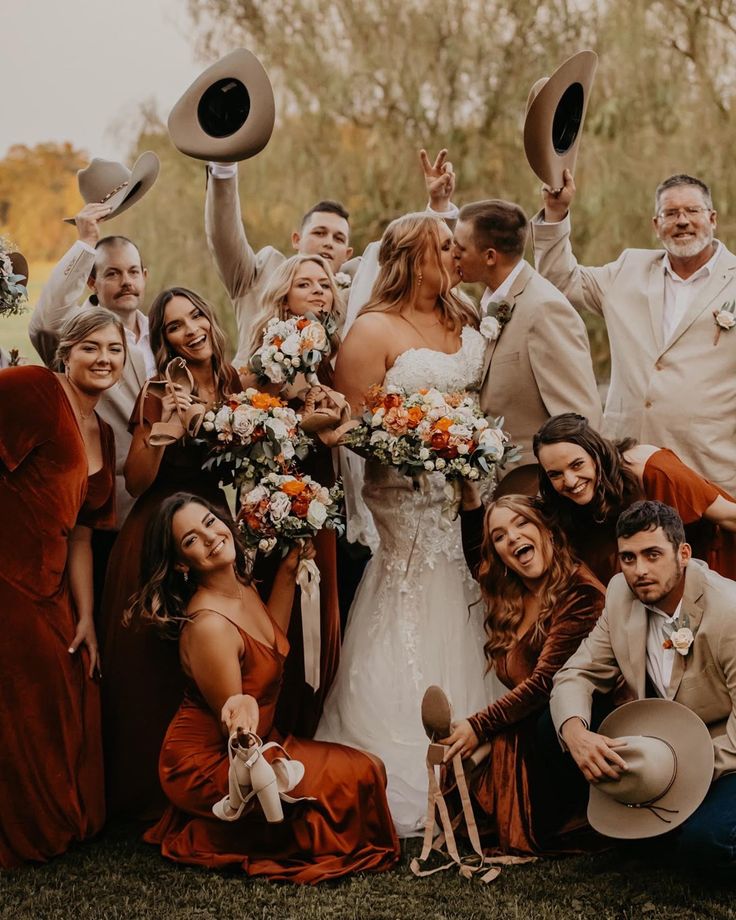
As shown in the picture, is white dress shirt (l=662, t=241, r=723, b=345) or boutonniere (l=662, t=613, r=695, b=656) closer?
boutonniere (l=662, t=613, r=695, b=656)

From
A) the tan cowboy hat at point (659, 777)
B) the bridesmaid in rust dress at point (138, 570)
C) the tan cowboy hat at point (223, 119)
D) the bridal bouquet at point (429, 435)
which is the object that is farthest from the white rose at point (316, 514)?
the tan cowboy hat at point (223, 119)

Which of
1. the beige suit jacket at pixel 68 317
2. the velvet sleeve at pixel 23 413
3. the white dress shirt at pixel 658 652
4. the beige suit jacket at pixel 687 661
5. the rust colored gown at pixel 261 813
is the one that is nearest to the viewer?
the beige suit jacket at pixel 687 661

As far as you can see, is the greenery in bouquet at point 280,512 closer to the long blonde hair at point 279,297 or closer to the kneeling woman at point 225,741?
the kneeling woman at point 225,741

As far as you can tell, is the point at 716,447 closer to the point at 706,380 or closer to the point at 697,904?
the point at 706,380

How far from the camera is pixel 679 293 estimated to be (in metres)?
6.36

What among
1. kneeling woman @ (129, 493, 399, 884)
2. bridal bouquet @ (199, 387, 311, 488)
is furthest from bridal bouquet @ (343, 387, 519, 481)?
kneeling woman @ (129, 493, 399, 884)

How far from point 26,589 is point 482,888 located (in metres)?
2.21

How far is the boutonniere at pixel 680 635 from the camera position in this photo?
4.66m

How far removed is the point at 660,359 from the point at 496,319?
0.95 metres

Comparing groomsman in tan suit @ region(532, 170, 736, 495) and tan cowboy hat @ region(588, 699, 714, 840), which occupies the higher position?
groomsman in tan suit @ region(532, 170, 736, 495)

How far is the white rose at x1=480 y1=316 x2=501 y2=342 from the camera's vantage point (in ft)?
19.3

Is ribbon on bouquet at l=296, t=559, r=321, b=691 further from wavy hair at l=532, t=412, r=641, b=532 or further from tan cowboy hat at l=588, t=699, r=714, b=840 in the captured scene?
tan cowboy hat at l=588, t=699, r=714, b=840

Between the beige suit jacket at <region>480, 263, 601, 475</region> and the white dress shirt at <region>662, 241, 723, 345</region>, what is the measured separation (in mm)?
639

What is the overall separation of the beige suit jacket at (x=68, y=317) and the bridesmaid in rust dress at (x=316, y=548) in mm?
673
